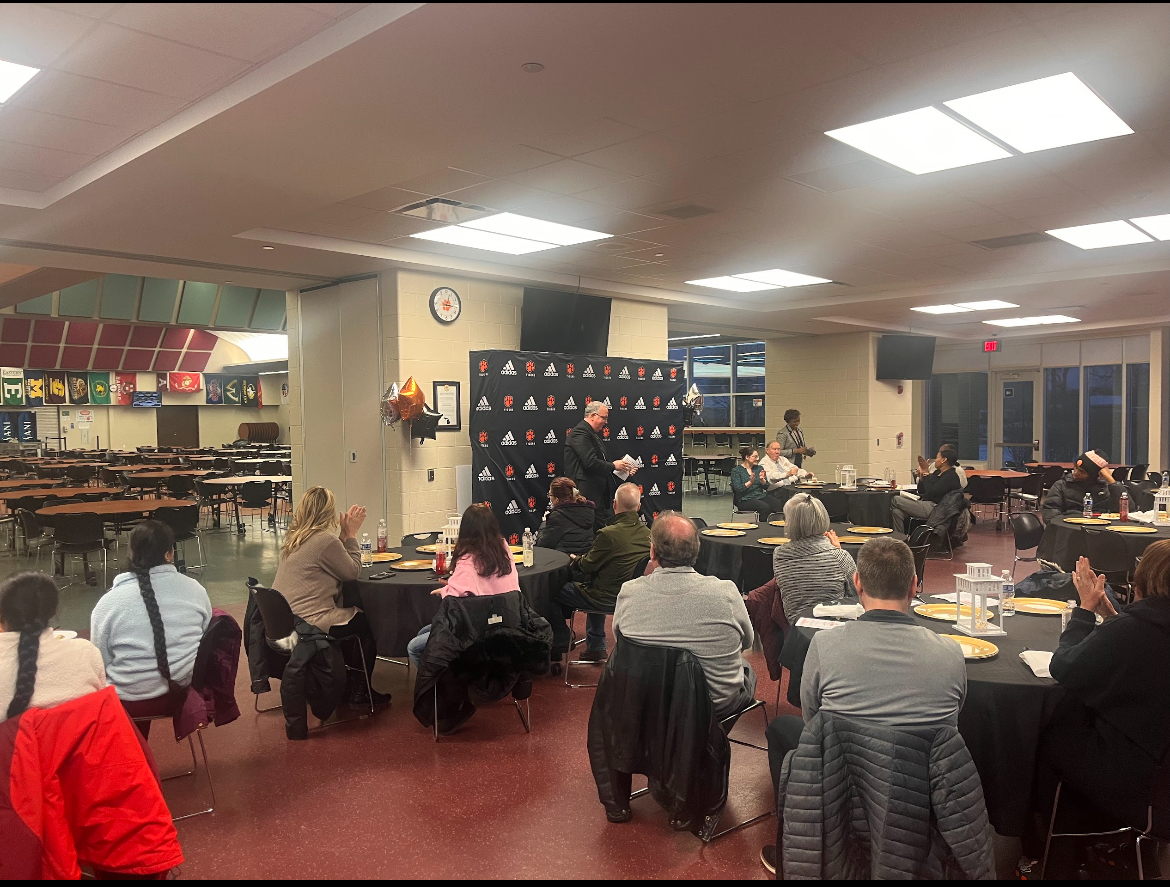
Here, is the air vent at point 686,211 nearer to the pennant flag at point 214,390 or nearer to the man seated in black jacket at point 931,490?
the man seated in black jacket at point 931,490

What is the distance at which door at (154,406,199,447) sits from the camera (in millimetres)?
20438

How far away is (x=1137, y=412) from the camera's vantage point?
15031 mm

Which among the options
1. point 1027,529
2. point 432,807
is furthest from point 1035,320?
point 432,807

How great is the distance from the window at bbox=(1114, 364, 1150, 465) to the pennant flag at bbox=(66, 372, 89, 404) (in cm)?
2182

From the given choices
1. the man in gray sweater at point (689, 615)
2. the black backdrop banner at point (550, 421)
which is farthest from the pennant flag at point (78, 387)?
the man in gray sweater at point (689, 615)

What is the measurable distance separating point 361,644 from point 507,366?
12.7 ft

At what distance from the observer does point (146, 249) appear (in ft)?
21.1

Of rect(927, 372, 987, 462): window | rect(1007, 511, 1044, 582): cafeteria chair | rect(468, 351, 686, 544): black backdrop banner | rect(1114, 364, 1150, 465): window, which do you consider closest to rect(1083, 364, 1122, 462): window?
rect(1114, 364, 1150, 465): window

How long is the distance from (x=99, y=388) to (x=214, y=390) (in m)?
2.67

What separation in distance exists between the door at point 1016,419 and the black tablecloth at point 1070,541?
425 inches

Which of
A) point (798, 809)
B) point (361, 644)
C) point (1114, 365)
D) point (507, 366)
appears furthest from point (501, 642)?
point (1114, 365)

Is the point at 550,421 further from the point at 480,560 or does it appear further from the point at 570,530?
the point at 480,560

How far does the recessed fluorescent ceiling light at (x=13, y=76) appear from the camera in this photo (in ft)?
11.5

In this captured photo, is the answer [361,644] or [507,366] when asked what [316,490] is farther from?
[507,366]
